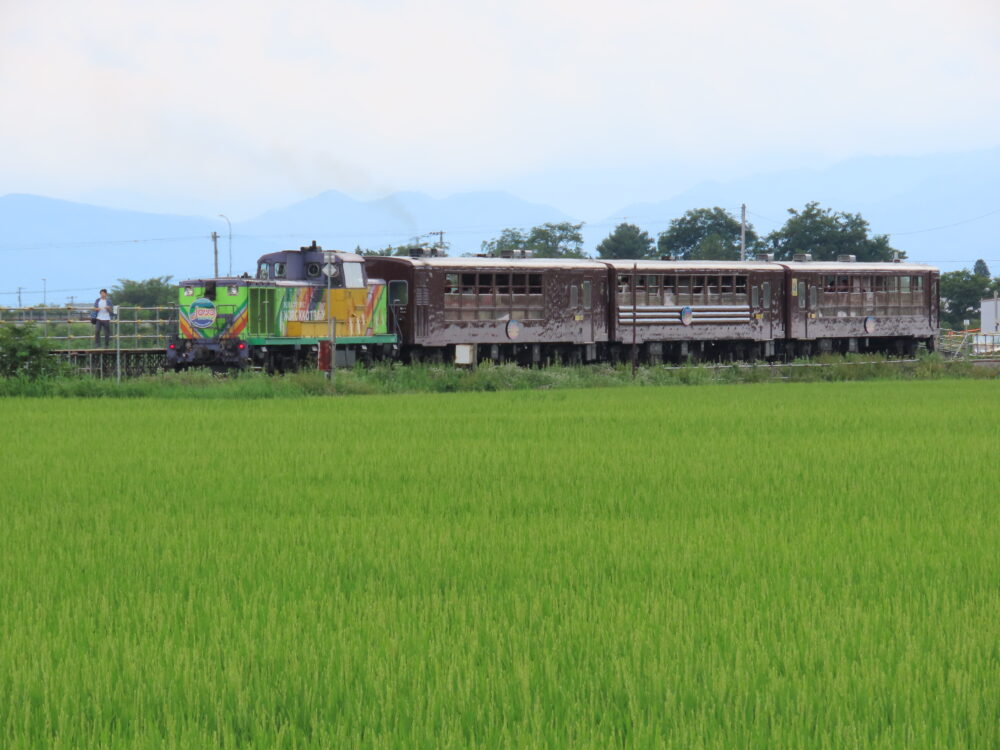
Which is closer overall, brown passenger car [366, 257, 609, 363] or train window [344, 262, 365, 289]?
train window [344, 262, 365, 289]

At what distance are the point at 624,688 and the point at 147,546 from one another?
4742mm

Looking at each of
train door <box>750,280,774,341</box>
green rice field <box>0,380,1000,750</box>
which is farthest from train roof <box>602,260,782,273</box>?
green rice field <box>0,380,1000,750</box>

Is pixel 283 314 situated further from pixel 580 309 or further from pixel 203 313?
pixel 580 309

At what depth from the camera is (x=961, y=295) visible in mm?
110812

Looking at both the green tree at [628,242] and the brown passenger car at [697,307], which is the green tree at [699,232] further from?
the brown passenger car at [697,307]

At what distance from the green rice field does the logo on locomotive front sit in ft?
58.4

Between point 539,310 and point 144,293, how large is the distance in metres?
72.8

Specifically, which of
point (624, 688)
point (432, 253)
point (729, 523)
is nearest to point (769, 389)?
point (432, 253)


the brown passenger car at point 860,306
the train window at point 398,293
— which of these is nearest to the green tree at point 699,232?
the brown passenger car at point 860,306

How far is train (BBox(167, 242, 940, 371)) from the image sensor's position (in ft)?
112

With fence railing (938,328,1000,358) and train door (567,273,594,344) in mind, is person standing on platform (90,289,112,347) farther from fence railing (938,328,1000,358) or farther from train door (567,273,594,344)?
fence railing (938,328,1000,358)

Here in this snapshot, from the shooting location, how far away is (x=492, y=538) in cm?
947

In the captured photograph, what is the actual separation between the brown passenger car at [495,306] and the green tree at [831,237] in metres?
72.9

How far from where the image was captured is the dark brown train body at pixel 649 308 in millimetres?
37062
